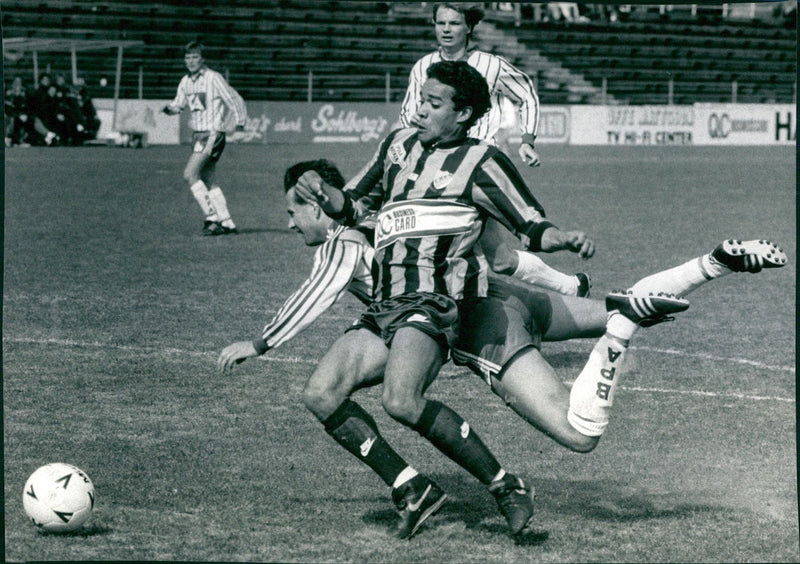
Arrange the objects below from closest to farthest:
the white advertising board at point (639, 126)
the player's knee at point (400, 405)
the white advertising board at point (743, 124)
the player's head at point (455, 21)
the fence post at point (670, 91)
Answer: the player's knee at point (400, 405)
the player's head at point (455, 21)
the white advertising board at point (639, 126)
the white advertising board at point (743, 124)
the fence post at point (670, 91)

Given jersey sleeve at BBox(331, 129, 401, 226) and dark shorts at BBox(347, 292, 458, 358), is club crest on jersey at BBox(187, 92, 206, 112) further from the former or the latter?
dark shorts at BBox(347, 292, 458, 358)

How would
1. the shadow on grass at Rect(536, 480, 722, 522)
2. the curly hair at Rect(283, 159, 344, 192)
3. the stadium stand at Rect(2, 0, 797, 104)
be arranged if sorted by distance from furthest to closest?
the stadium stand at Rect(2, 0, 797, 104), the curly hair at Rect(283, 159, 344, 192), the shadow on grass at Rect(536, 480, 722, 522)

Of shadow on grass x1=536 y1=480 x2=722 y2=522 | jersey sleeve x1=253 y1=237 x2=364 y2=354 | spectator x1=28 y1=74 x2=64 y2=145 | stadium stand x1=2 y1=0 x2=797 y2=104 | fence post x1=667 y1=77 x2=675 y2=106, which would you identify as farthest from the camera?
fence post x1=667 y1=77 x2=675 y2=106

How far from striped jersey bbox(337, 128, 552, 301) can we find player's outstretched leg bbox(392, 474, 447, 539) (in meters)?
0.75

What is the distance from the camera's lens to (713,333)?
911 centimetres

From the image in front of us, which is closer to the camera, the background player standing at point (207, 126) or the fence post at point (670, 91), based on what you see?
the background player standing at point (207, 126)

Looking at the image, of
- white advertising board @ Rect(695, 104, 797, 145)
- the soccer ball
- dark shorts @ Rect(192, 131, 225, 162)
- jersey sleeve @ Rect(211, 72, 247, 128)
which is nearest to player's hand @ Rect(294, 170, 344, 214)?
the soccer ball

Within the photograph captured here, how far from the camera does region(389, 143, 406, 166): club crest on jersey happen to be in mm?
4977

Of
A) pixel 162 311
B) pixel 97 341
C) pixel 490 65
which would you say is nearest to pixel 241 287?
pixel 162 311

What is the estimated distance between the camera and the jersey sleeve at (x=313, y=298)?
4742 millimetres

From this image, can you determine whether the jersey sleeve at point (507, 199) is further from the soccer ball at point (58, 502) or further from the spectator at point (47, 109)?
the spectator at point (47, 109)

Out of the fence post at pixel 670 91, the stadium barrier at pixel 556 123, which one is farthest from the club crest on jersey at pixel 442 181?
the fence post at pixel 670 91

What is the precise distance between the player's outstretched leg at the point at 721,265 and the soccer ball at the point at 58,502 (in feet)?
7.20

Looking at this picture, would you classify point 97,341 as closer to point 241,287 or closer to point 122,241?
point 241,287
